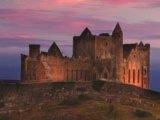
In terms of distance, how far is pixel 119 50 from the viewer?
141 meters

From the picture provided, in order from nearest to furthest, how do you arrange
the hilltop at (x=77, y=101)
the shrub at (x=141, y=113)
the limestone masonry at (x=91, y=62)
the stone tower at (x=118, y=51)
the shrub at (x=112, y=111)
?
the shrub at (x=112, y=111)
the hilltop at (x=77, y=101)
the shrub at (x=141, y=113)
the limestone masonry at (x=91, y=62)
the stone tower at (x=118, y=51)

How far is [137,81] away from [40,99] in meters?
36.1

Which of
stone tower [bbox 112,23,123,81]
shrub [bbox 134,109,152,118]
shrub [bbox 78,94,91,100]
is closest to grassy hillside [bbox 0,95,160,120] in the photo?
shrub [bbox 134,109,152,118]

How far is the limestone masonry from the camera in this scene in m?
131

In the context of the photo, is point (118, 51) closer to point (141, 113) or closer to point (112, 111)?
point (141, 113)

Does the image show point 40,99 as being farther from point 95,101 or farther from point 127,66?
point 127,66

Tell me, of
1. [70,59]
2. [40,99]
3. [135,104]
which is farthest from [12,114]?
[70,59]

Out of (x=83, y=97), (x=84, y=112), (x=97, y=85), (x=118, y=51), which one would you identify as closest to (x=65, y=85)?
(x=83, y=97)

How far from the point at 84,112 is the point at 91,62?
30.7 metres

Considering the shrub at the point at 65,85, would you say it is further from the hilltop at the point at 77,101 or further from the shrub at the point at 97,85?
the shrub at the point at 97,85

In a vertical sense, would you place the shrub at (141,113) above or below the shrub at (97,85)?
below

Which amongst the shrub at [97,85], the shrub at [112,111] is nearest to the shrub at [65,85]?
the shrub at [97,85]

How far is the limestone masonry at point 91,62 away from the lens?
13075cm

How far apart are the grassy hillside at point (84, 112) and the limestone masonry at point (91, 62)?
17.4 metres
